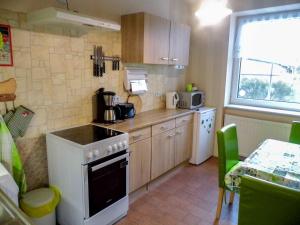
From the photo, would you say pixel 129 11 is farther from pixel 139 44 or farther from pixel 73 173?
pixel 73 173

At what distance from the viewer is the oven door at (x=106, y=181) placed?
1.89m

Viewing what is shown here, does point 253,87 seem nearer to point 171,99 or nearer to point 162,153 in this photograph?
point 171,99

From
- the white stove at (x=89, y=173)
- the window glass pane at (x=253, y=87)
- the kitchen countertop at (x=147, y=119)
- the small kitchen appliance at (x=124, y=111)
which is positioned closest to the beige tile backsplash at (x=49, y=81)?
the white stove at (x=89, y=173)

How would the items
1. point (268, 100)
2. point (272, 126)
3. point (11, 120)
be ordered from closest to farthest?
1. point (11, 120)
2. point (272, 126)
3. point (268, 100)

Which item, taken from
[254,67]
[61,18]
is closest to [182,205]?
[61,18]

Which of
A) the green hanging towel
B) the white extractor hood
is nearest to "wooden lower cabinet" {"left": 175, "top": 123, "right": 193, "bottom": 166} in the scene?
the white extractor hood

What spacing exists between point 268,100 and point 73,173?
2972 mm

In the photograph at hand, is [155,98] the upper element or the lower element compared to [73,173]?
upper

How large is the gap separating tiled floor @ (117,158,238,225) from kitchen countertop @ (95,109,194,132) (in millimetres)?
843

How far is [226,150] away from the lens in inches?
82.2

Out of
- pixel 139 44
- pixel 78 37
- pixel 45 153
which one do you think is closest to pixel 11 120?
pixel 45 153

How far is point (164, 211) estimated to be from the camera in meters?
2.38

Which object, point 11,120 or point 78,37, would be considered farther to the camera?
point 78,37

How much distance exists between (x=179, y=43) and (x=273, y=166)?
2147mm
